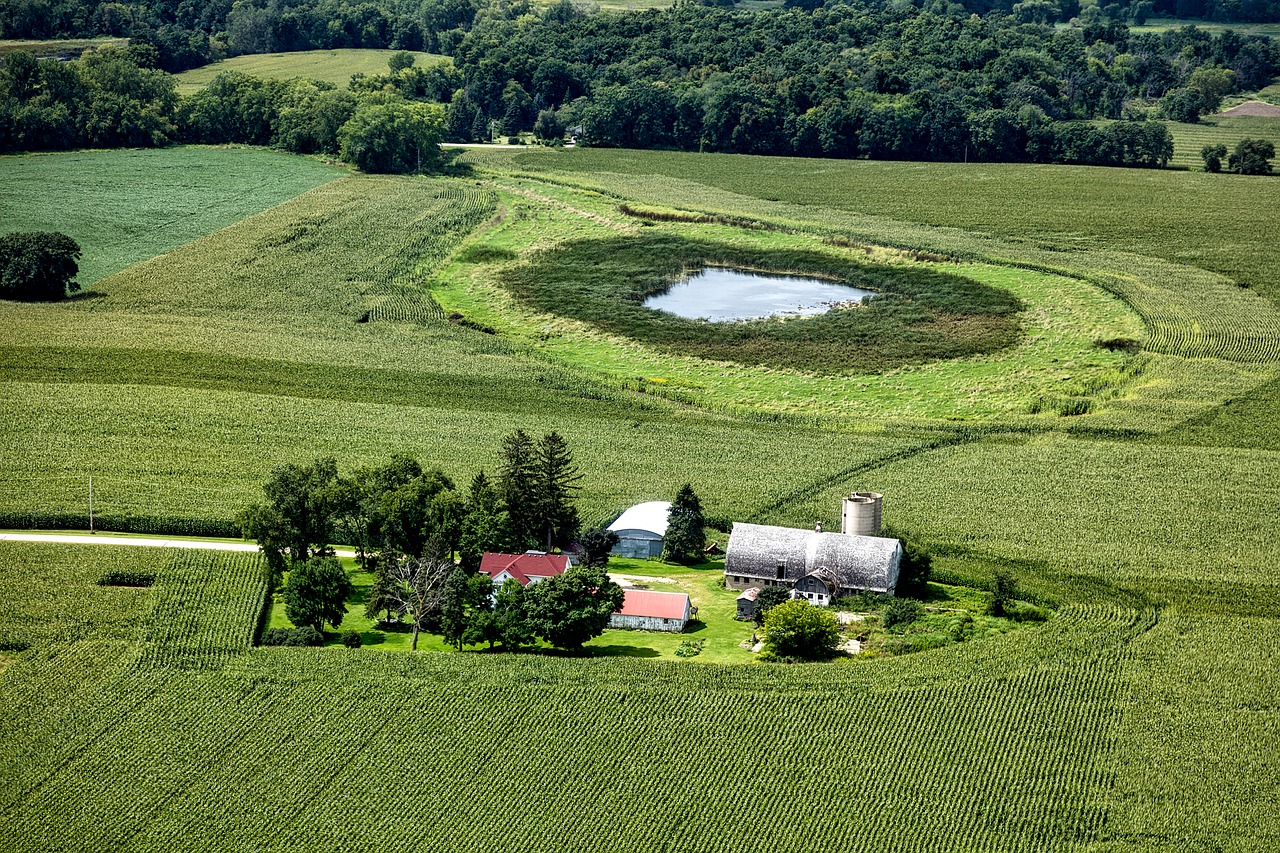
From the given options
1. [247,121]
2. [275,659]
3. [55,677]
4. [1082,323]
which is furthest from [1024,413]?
[247,121]

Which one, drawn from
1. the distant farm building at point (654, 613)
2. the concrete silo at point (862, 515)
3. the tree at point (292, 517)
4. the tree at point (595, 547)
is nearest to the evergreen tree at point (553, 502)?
the tree at point (595, 547)

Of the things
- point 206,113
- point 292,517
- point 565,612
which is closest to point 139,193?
point 206,113

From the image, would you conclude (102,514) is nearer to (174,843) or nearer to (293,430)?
(293,430)

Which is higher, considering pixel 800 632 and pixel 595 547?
pixel 595 547

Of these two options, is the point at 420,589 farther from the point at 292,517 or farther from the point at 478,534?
the point at 292,517

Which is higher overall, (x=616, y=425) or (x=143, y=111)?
(x=143, y=111)

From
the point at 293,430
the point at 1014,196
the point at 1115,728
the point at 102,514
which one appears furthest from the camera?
the point at 1014,196
